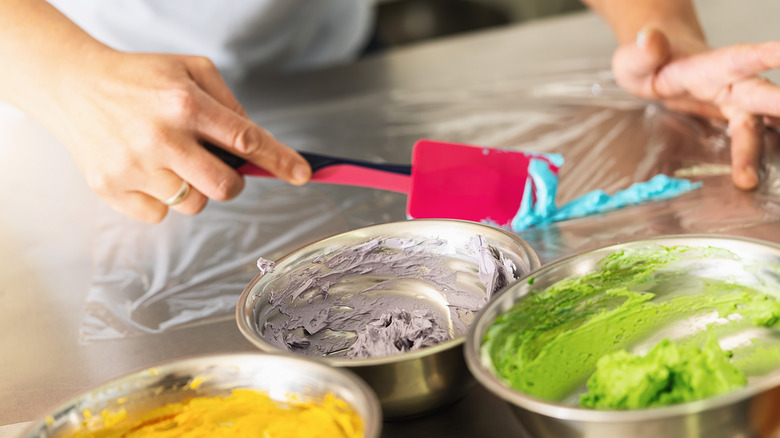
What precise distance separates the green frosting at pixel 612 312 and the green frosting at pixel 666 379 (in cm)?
8

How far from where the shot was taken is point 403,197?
121cm

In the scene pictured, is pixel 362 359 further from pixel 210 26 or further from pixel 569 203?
pixel 210 26

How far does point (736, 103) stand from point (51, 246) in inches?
48.8

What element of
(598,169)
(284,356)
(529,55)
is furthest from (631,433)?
(529,55)

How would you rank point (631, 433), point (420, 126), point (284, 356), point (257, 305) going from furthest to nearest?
point (420, 126) → point (257, 305) → point (284, 356) → point (631, 433)

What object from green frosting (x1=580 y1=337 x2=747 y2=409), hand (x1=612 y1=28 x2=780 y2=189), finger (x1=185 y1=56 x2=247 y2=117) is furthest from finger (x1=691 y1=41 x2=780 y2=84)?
finger (x1=185 y1=56 x2=247 y2=117)

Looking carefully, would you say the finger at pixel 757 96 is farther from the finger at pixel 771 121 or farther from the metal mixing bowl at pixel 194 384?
the metal mixing bowl at pixel 194 384

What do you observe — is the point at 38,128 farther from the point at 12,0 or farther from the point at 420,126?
the point at 420,126

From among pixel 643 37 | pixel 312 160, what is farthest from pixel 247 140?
pixel 643 37

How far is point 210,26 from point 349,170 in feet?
2.59

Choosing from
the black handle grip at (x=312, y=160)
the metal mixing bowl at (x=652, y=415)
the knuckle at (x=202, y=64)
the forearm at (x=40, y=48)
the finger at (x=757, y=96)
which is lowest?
the finger at (x=757, y=96)

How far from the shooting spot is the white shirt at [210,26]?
1635 millimetres

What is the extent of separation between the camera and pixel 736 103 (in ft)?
3.83

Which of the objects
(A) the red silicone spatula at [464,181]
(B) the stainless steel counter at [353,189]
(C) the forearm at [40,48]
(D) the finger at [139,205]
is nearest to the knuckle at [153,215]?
(D) the finger at [139,205]
